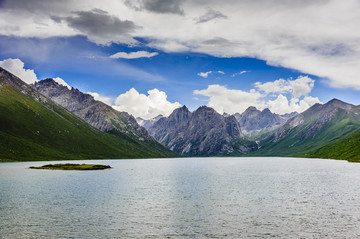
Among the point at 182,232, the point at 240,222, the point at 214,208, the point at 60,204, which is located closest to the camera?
the point at 182,232

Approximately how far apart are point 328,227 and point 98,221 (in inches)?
1531

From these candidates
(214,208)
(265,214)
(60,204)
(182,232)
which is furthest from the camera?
(60,204)

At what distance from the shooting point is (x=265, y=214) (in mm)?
57250

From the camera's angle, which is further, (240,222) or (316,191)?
(316,191)

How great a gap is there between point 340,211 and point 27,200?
72135mm

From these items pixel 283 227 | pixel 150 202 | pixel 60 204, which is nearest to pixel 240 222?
pixel 283 227

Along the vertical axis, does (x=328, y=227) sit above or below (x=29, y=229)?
above

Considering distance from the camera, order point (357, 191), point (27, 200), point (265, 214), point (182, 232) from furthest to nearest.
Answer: point (357, 191) → point (27, 200) → point (265, 214) → point (182, 232)

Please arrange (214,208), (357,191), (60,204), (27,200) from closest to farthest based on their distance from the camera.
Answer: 1. (214,208)
2. (60,204)
3. (27,200)
4. (357,191)

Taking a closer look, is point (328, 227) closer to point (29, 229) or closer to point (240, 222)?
point (240, 222)

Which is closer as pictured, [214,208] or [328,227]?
[328,227]

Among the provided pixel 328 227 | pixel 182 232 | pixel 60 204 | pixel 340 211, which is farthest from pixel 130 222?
pixel 340 211

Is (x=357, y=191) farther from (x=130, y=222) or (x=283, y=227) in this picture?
(x=130, y=222)

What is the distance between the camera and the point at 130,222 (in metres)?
52.0
